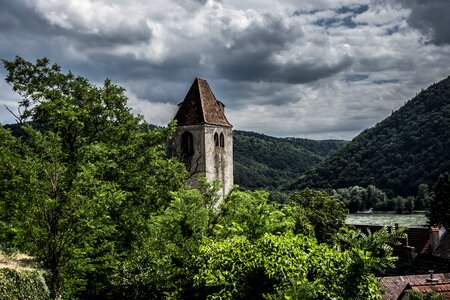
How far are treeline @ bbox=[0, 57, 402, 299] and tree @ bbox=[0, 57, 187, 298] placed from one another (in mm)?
44

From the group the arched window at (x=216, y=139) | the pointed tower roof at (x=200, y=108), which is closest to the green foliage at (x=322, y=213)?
the arched window at (x=216, y=139)

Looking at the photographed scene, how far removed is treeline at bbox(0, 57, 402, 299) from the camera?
399 inches

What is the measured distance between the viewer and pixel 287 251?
10.4m

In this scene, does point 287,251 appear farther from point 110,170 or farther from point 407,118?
point 407,118

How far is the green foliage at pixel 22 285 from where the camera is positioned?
1182 centimetres

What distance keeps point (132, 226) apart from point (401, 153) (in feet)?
395

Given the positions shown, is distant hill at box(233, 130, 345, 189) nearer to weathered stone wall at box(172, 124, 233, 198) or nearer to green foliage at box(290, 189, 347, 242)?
green foliage at box(290, 189, 347, 242)

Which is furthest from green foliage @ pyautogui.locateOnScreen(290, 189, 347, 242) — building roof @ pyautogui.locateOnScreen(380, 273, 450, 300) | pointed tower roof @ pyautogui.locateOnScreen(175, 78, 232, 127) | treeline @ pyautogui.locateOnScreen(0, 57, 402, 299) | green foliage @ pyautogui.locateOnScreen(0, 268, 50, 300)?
green foliage @ pyautogui.locateOnScreen(0, 268, 50, 300)

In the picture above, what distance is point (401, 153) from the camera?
128m

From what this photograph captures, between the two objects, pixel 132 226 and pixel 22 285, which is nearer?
pixel 22 285

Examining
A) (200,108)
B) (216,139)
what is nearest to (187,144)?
(216,139)

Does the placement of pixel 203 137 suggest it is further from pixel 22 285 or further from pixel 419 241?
pixel 22 285

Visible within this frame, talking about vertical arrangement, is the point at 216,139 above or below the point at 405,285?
above

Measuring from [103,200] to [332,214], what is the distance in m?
31.1
